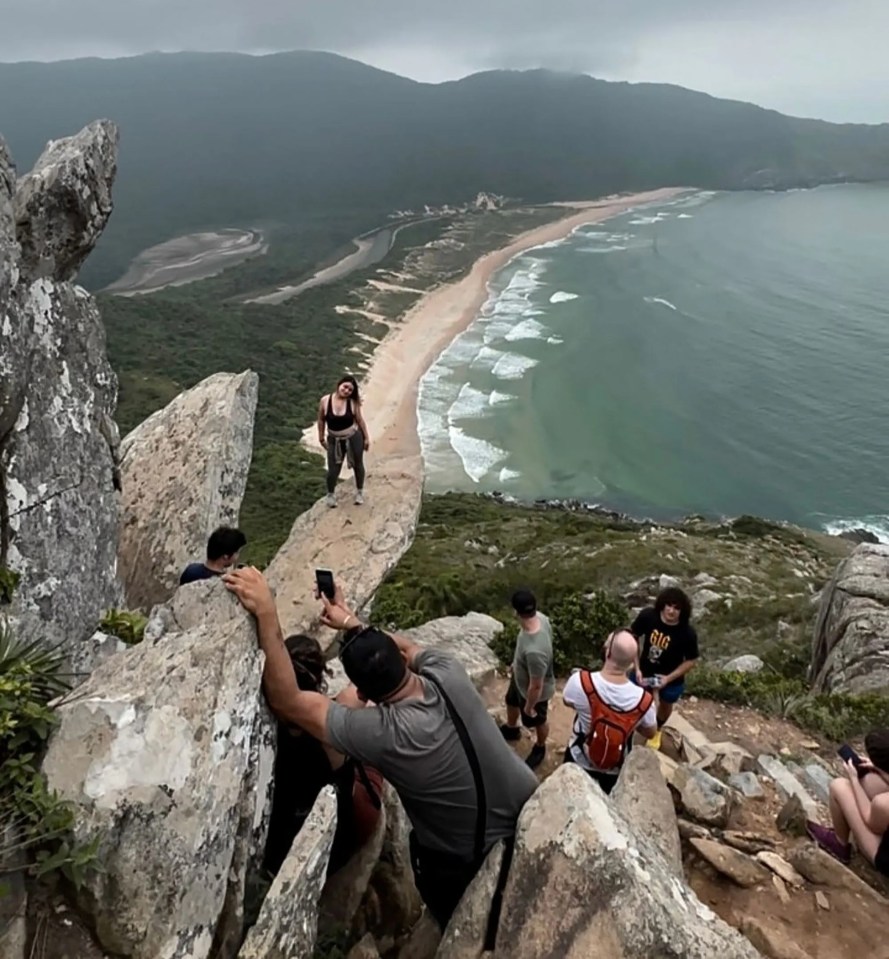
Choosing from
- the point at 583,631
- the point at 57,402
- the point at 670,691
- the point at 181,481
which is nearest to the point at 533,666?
the point at 670,691

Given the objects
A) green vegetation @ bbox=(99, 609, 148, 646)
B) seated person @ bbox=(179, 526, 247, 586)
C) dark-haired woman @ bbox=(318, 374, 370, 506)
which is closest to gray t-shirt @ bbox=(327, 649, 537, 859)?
seated person @ bbox=(179, 526, 247, 586)

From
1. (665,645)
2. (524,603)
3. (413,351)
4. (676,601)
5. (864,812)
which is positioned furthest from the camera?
(413,351)

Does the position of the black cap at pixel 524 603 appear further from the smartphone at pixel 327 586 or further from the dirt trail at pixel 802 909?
the smartphone at pixel 327 586

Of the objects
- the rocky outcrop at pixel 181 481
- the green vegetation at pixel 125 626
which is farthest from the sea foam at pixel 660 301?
the green vegetation at pixel 125 626

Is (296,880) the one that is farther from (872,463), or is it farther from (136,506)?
(872,463)

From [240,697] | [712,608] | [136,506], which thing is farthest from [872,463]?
[240,697]

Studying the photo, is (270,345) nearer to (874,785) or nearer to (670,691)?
(670,691)
